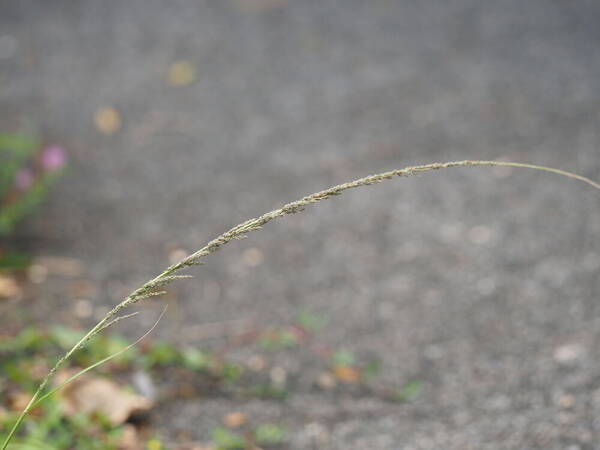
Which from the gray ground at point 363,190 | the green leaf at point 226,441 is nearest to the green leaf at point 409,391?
the gray ground at point 363,190

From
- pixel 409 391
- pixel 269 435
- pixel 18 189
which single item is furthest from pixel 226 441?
pixel 18 189

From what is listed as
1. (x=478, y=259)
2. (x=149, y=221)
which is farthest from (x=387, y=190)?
(x=149, y=221)

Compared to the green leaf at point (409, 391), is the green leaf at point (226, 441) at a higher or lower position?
lower

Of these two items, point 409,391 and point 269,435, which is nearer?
point 269,435

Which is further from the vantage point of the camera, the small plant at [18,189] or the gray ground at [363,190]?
the small plant at [18,189]

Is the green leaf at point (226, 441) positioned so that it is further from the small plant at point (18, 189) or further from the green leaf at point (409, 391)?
the small plant at point (18, 189)

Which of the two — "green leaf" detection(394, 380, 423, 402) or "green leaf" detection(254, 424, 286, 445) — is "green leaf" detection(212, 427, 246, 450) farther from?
"green leaf" detection(394, 380, 423, 402)

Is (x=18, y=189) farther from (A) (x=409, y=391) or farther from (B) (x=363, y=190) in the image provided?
(A) (x=409, y=391)

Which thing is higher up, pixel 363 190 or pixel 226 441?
pixel 363 190
